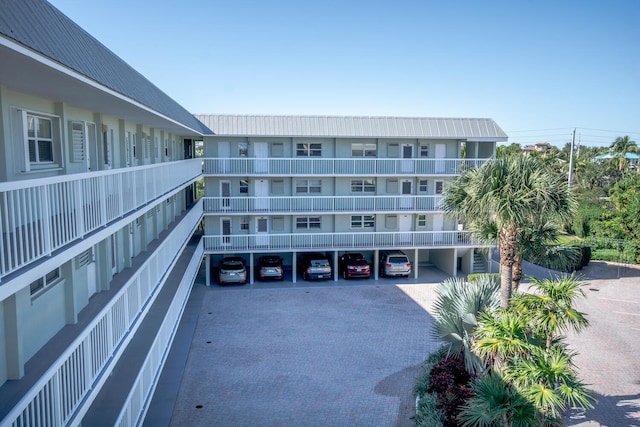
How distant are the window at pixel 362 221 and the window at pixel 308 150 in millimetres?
4326

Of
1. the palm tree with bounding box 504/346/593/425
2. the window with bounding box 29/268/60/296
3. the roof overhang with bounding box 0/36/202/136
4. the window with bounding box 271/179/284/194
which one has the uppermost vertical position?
the roof overhang with bounding box 0/36/202/136

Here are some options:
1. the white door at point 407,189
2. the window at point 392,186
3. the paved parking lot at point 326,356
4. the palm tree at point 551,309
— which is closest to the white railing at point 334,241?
the white door at point 407,189

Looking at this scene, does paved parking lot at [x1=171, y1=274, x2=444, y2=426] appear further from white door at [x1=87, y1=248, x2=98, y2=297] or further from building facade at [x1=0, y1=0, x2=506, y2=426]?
white door at [x1=87, y1=248, x2=98, y2=297]

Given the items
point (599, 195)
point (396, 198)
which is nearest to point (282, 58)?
point (396, 198)

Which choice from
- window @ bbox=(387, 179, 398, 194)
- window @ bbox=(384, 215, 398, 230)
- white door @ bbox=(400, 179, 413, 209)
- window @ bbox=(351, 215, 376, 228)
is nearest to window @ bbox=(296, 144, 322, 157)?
window @ bbox=(351, 215, 376, 228)

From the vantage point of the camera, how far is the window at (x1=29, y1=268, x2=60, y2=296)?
24.1ft

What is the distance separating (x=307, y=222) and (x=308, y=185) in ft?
7.14

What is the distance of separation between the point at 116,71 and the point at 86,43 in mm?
1089

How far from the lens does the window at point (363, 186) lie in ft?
90.5

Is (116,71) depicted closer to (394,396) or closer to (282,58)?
(394,396)

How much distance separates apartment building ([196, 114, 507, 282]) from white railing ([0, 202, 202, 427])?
51.3ft

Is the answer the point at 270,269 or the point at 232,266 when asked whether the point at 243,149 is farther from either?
the point at 270,269

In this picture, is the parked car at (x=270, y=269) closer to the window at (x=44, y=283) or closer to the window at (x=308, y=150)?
the window at (x=308, y=150)

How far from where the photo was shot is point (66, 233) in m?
6.09
